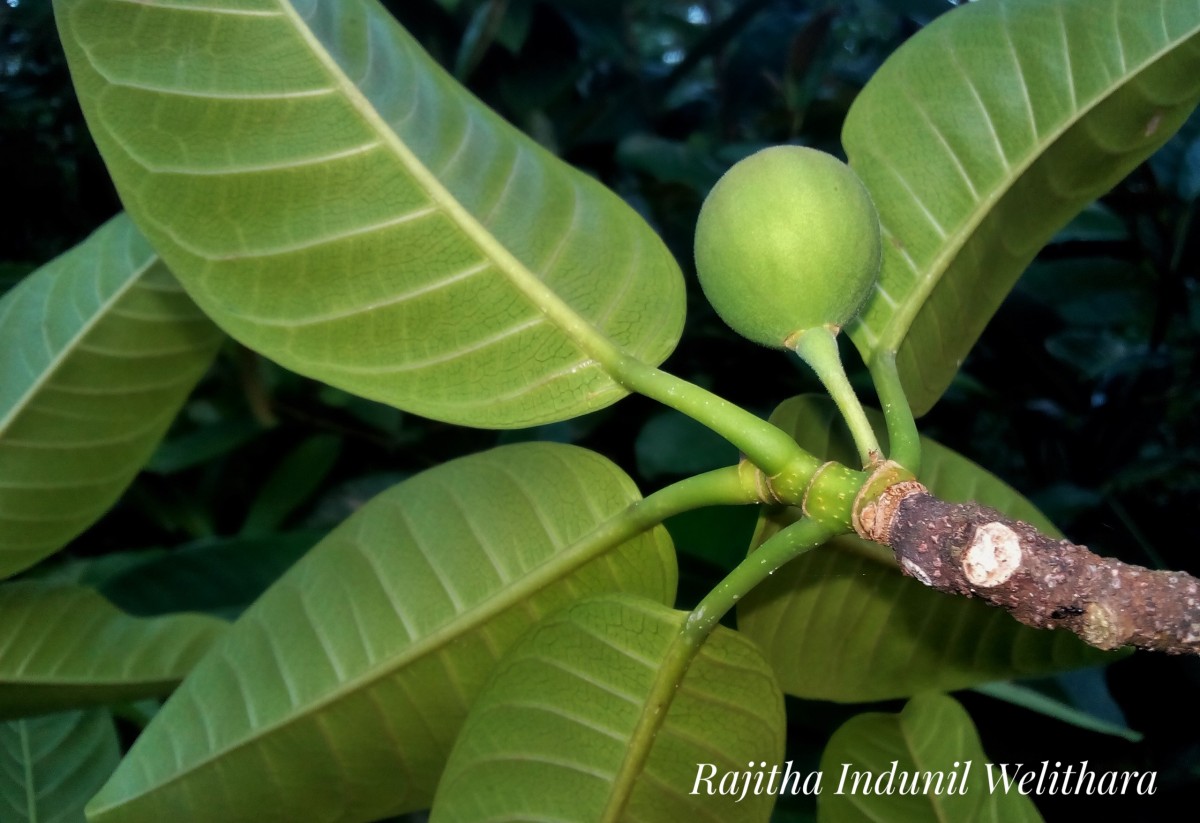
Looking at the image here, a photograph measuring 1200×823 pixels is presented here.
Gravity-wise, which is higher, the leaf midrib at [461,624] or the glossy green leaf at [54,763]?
the leaf midrib at [461,624]

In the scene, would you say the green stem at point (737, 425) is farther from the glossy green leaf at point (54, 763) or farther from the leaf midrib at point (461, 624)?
the glossy green leaf at point (54, 763)

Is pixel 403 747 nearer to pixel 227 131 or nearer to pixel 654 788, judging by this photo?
pixel 654 788

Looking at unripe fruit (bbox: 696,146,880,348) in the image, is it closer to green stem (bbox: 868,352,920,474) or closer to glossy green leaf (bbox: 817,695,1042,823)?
green stem (bbox: 868,352,920,474)

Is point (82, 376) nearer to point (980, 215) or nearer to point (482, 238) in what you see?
point (482, 238)

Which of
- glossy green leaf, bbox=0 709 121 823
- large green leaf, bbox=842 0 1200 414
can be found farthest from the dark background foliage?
large green leaf, bbox=842 0 1200 414

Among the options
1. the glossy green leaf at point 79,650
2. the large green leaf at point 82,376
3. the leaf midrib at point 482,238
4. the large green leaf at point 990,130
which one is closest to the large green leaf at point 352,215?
the leaf midrib at point 482,238

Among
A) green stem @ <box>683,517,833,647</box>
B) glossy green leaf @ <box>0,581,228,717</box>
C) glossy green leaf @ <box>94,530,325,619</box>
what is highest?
green stem @ <box>683,517,833,647</box>
